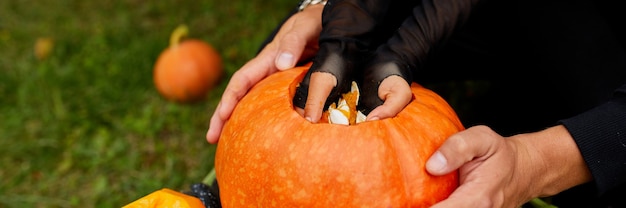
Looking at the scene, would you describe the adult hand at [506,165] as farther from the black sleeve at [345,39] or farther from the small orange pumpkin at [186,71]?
the small orange pumpkin at [186,71]

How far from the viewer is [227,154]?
1.25m

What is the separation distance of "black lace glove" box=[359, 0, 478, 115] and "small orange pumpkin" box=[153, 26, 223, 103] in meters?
1.21

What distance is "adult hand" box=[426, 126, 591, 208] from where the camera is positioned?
108 cm

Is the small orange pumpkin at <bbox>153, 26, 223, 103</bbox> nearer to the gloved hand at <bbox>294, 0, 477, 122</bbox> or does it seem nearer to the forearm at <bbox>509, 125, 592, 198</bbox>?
the gloved hand at <bbox>294, 0, 477, 122</bbox>

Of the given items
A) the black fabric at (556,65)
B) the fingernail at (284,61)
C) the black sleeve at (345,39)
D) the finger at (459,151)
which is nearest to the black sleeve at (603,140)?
the black fabric at (556,65)

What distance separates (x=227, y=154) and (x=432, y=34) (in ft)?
1.73

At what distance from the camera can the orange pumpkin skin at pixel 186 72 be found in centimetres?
244

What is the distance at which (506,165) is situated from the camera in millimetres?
1121

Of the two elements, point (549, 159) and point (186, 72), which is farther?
point (186, 72)

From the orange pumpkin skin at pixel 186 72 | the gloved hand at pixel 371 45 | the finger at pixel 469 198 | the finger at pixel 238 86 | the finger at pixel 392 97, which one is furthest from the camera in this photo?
the orange pumpkin skin at pixel 186 72

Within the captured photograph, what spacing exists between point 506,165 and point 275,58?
0.62 meters

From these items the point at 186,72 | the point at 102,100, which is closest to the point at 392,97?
the point at 186,72

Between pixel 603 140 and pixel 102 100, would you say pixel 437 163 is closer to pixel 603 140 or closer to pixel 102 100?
pixel 603 140

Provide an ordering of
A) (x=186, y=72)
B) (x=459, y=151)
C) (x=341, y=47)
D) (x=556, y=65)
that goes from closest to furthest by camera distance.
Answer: (x=459, y=151) < (x=341, y=47) < (x=556, y=65) < (x=186, y=72)
